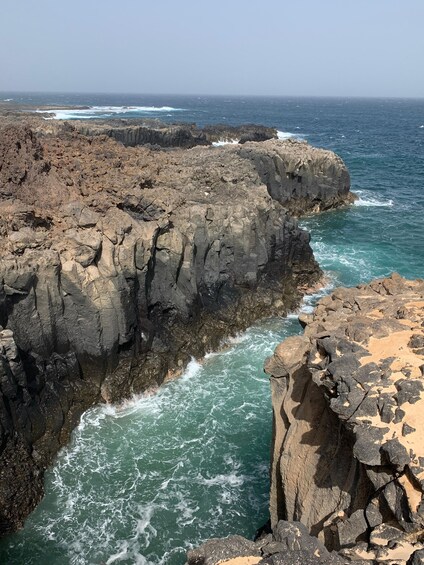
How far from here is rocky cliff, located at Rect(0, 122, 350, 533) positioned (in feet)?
65.3

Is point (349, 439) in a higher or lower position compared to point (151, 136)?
lower

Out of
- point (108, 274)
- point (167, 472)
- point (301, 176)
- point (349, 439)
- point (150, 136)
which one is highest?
point (150, 136)

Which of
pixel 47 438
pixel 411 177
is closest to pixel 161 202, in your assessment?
pixel 47 438

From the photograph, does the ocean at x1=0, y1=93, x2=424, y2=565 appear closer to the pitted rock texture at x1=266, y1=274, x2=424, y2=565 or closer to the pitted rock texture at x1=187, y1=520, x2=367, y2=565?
the pitted rock texture at x1=266, y1=274, x2=424, y2=565

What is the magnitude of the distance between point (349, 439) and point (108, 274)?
13.7 m

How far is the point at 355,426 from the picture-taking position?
35.9 feet

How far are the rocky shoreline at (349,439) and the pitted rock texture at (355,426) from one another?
3 centimetres

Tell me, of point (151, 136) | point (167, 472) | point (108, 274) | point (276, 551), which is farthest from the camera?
point (151, 136)

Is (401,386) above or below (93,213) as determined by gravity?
below

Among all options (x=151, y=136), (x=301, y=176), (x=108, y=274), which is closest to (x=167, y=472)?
(x=108, y=274)

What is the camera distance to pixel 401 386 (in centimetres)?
1146

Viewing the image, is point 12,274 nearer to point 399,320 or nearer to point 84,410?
point 84,410

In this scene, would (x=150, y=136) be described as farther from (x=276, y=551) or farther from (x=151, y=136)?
(x=276, y=551)

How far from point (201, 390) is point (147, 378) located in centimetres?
270
